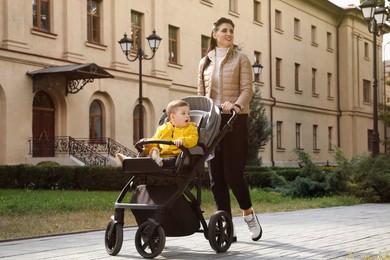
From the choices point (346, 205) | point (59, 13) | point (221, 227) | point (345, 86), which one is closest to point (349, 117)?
point (345, 86)

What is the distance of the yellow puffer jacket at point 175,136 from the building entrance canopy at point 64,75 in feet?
60.8

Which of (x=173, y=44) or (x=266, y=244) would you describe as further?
(x=173, y=44)

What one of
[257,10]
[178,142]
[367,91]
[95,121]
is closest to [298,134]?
[257,10]

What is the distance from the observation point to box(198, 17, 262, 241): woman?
23.2ft

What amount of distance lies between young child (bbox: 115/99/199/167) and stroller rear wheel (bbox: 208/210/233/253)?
655 millimetres

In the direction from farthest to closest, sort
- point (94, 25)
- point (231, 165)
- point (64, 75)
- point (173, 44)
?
point (173, 44), point (94, 25), point (64, 75), point (231, 165)

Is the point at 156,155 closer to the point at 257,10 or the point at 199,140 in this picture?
the point at 199,140

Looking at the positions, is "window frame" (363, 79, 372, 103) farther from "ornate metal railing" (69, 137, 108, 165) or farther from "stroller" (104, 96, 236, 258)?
"stroller" (104, 96, 236, 258)

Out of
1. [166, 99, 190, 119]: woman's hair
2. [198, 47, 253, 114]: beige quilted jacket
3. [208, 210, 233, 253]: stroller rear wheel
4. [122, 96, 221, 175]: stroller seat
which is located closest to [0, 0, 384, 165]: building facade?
[198, 47, 253, 114]: beige quilted jacket

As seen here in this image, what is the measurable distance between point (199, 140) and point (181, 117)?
273 mm

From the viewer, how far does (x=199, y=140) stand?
21.5 ft

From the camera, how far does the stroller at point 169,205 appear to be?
609 centimetres

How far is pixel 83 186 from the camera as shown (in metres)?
20.9

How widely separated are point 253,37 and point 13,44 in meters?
17.8
